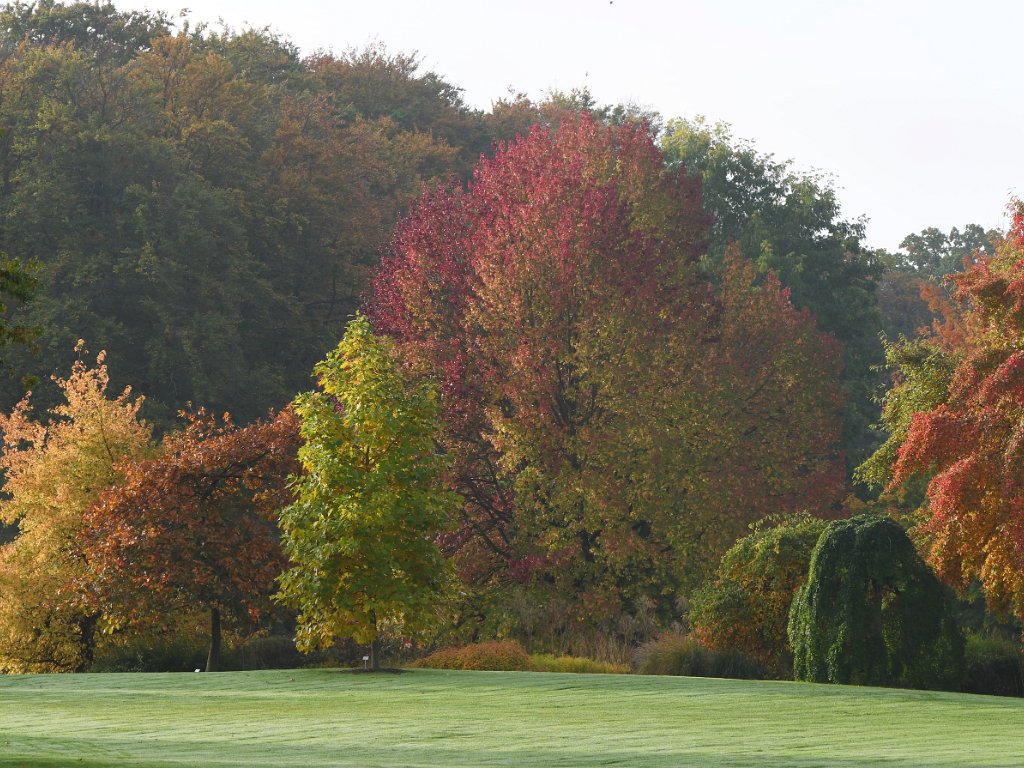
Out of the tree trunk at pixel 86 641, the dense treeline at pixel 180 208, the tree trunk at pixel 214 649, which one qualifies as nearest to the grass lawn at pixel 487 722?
the tree trunk at pixel 214 649

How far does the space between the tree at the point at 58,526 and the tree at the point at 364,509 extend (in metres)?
7.96

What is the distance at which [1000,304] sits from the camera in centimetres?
2497

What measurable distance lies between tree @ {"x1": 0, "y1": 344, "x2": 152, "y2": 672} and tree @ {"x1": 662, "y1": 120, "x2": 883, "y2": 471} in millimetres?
23798

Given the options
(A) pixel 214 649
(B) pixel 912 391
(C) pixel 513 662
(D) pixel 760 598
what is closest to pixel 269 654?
(A) pixel 214 649

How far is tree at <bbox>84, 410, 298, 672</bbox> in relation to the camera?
89.7ft

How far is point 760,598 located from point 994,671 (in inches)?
180

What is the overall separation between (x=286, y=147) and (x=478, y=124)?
16511mm

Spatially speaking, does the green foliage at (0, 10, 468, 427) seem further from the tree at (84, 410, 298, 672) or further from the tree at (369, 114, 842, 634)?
the tree at (84, 410, 298, 672)

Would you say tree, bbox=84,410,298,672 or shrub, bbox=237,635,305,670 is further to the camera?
shrub, bbox=237,635,305,670

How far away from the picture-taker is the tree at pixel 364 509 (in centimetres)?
2348

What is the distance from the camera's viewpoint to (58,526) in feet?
99.2

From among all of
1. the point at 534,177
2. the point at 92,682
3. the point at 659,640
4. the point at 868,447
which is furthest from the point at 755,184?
the point at 92,682

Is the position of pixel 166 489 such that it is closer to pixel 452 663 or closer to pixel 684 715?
pixel 452 663

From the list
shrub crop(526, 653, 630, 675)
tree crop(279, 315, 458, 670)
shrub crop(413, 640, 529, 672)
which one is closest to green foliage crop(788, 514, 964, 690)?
shrub crop(526, 653, 630, 675)
